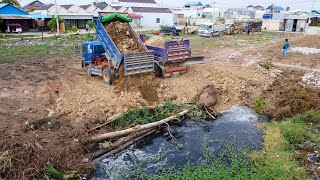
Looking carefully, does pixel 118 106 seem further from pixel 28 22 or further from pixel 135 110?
pixel 28 22

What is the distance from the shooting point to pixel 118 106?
39.3ft

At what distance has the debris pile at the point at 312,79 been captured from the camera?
14266mm

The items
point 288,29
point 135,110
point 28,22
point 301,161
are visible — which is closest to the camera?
point 301,161

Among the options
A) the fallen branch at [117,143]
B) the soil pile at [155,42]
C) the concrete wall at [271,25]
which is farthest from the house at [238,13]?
the fallen branch at [117,143]

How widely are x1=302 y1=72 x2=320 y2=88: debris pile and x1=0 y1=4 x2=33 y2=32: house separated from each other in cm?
3861

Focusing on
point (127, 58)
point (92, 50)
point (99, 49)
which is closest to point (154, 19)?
point (99, 49)

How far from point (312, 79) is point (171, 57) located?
770 cm

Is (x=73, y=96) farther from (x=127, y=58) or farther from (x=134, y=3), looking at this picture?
(x=134, y=3)

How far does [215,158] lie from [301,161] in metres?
2.65

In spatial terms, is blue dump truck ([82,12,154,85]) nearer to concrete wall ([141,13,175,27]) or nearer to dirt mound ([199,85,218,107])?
dirt mound ([199,85,218,107])

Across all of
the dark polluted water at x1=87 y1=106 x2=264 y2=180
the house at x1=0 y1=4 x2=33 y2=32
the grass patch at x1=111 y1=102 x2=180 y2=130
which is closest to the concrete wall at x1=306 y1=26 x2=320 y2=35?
the dark polluted water at x1=87 y1=106 x2=264 y2=180

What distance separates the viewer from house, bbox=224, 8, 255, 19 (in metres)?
76.0

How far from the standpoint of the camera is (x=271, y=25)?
51312 millimetres

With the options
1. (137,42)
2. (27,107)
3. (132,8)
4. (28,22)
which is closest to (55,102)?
(27,107)
